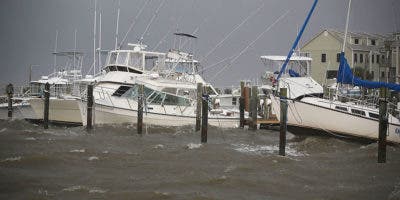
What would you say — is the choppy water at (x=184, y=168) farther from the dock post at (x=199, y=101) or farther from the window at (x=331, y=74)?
the window at (x=331, y=74)

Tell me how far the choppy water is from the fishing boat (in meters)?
3.35

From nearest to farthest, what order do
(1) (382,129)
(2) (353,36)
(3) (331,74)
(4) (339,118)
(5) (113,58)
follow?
1. (1) (382,129)
2. (4) (339,118)
3. (5) (113,58)
4. (3) (331,74)
5. (2) (353,36)

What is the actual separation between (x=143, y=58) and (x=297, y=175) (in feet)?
61.3

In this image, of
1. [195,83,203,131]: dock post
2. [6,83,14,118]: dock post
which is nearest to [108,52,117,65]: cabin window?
[6,83,14,118]: dock post

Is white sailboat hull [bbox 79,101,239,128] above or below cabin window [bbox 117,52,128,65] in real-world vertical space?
→ below

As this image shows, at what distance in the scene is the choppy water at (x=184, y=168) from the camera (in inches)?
521

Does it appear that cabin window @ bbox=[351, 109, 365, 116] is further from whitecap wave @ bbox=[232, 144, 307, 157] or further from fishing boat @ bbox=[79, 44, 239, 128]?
fishing boat @ bbox=[79, 44, 239, 128]

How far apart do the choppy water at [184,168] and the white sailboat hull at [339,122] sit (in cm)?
57

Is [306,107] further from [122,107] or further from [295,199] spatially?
[295,199]

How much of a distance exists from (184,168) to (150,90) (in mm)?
13582

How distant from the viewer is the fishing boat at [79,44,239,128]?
28.7 meters

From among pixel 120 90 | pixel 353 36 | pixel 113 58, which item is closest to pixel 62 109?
pixel 120 90

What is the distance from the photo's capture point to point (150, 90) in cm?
2955

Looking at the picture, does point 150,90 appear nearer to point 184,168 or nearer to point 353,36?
point 184,168
